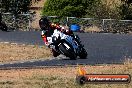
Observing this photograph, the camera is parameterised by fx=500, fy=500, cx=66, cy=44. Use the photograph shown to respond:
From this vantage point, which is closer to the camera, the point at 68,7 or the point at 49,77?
the point at 49,77

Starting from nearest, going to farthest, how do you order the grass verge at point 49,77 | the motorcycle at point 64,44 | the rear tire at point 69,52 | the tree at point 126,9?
the grass verge at point 49,77 < the motorcycle at point 64,44 < the rear tire at point 69,52 < the tree at point 126,9

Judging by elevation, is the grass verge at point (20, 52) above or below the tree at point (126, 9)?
above

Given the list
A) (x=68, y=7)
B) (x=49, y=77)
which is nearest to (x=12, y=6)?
(x=68, y=7)

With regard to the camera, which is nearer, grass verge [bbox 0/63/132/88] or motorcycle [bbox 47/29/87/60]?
grass verge [bbox 0/63/132/88]

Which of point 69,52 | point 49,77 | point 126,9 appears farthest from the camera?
point 126,9

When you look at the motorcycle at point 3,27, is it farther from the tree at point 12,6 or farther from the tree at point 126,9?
the tree at point 126,9

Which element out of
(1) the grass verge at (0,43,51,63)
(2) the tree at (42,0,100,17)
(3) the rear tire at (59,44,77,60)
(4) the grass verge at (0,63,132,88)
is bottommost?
(2) the tree at (42,0,100,17)

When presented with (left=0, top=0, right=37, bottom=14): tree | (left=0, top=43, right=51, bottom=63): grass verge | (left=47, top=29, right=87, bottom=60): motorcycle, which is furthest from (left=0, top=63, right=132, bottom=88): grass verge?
(left=0, top=0, right=37, bottom=14): tree

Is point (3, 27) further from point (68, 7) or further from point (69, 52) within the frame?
point (69, 52)

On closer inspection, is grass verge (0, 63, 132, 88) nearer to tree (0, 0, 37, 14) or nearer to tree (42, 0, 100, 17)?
tree (42, 0, 100, 17)

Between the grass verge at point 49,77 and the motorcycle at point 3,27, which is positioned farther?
the motorcycle at point 3,27

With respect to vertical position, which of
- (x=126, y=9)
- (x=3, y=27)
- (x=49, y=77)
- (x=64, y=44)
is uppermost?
(x=49, y=77)

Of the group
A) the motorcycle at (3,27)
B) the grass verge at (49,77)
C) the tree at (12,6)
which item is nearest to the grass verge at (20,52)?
the grass verge at (49,77)

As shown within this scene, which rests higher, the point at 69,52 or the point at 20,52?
the point at 69,52
